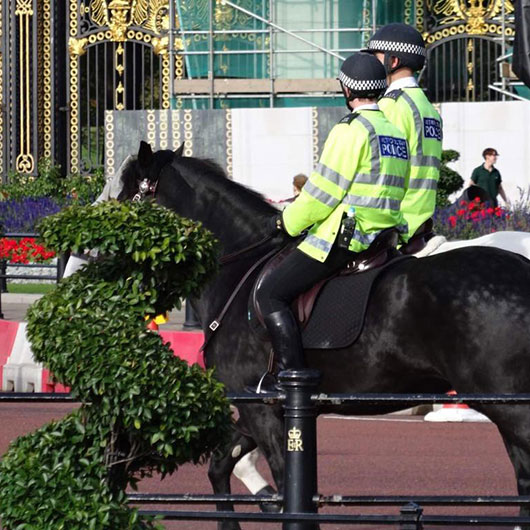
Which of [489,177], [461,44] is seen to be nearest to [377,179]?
[489,177]

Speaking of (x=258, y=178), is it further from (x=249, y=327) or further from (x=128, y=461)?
(x=128, y=461)

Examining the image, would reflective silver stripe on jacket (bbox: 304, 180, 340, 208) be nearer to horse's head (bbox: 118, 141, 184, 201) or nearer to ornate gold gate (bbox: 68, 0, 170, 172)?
horse's head (bbox: 118, 141, 184, 201)

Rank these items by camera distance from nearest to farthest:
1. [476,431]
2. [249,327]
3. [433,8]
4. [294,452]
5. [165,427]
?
[165,427] → [294,452] → [249,327] → [476,431] → [433,8]

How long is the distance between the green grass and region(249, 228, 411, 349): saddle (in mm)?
14777

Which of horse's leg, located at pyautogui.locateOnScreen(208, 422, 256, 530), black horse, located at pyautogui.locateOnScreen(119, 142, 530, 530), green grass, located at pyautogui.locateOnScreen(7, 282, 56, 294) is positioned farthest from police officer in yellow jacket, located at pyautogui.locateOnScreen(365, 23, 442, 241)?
green grass, located at pyautogui.locateOnScreen(7, 282, 56, 294)

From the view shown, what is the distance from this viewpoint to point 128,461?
15.5 feet

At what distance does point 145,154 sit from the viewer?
7867 millimetres

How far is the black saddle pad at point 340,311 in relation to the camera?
6621mm

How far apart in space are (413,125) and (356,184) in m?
0.59

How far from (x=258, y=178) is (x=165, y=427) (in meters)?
19.3


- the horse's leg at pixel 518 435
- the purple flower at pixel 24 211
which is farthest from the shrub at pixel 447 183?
the horse's leg at pixel 518 435

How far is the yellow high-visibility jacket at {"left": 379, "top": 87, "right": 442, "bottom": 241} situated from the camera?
712cm

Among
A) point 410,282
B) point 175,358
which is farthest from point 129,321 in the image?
point 410,282

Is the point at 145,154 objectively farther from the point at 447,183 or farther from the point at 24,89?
the point at 24,89
